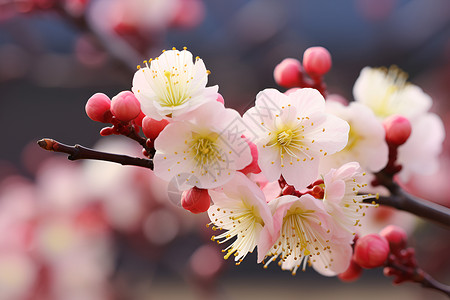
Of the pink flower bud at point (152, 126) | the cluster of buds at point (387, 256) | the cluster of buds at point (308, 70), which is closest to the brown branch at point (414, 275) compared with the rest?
the cluster of buds at point (387, 256)

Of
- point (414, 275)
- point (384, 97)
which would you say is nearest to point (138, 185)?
point (384, 97)

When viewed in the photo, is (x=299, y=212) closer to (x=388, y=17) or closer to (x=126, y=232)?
(x=126, y=232)

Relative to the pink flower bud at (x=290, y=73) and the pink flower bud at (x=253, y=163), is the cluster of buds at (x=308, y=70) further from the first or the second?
the pink flower bud at (x=253, y=163)

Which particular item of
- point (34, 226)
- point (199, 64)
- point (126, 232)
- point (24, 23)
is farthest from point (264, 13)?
point (199, 64)

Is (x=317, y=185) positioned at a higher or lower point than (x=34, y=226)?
higher

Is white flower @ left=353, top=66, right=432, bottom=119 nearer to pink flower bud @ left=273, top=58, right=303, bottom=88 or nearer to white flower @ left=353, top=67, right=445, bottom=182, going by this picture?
white flower @ left=353, top=67, right=445, bottom=182
